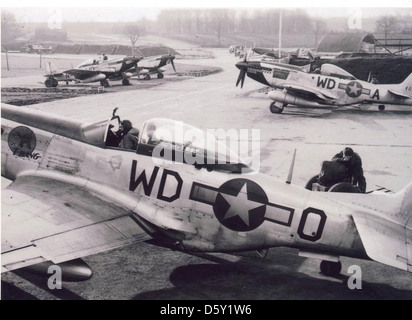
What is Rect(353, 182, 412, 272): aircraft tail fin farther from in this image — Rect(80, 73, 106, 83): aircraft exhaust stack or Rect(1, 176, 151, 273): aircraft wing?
Rect(80, 73, 106, 83): aircraft exhaust stack

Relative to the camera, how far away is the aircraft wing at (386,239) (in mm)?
4621

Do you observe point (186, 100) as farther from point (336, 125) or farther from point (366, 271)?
point (366, 271)

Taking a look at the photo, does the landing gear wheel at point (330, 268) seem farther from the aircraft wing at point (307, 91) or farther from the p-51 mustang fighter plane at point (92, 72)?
the p-51 mustang fighter plane at point (92, 72)

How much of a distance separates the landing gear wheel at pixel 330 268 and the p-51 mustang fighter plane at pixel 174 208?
0.05ft

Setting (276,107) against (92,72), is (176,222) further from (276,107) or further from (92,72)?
(92,72)

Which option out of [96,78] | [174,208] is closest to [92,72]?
[96,78]

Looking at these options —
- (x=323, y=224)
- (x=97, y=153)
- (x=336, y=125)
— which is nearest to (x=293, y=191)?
(x=323, y=224)

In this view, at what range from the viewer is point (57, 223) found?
17.8 feet

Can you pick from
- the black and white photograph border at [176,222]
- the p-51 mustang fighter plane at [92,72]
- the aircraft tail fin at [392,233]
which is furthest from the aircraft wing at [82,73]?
the aircraft tail fin at [392,233]

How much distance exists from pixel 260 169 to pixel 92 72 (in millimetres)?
20733

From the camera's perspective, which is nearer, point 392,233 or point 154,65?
point 392,233

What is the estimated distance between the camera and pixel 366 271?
634cm
